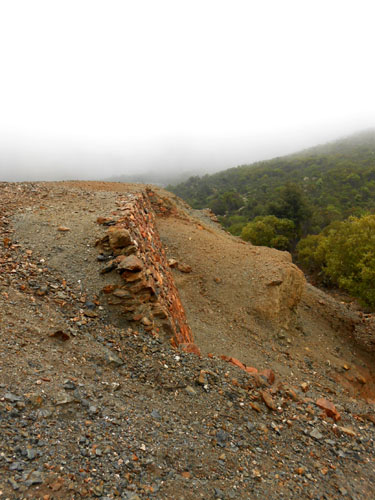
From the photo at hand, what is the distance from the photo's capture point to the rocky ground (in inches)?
134

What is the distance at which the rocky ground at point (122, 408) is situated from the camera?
3416 millimetres

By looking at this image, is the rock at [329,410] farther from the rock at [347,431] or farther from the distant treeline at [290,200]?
the distant treeline at [290,200]

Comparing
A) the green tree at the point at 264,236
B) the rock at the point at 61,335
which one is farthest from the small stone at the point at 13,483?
the green tree at the point at 264,236

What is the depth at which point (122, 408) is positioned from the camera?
439 cm

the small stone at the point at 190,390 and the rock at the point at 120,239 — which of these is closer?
the small stone at the point at 190,390

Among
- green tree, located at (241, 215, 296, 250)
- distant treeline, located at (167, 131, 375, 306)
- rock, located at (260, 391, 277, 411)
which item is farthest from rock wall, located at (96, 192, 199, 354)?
green tree, located at (241, 215, 296, 250)

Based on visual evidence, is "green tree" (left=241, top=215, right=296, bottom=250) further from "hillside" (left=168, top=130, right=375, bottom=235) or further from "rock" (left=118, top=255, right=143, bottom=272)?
"rock" (left=118, top=255, right=143, bottom=272)

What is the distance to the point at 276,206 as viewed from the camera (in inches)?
1561

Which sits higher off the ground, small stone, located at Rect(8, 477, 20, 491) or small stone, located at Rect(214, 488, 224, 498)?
small stone, located at Rect(8, 477, 20, 491)

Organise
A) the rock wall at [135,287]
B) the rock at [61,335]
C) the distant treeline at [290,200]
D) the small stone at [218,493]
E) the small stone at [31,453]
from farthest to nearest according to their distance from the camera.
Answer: the distant treeline at [290,200] → the rock wall at [135,287] → the rock at [61,335] → the small stone at [218,493] → the small stone at [31,453]

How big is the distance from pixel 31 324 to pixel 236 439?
4.00 meters

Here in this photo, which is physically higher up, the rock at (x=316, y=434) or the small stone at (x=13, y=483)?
the small stone at (x=13, y=483)

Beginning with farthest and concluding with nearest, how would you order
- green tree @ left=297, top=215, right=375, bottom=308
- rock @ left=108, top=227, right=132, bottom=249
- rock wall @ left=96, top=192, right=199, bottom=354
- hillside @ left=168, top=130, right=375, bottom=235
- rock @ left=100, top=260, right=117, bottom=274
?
hillside @ left=168, top=130, right=375, bottom=235 < green tree @ left=297, top=215, right=375, bottom=308 < rock @ left=108, top=227, right=132, bottom=249 < rock @ left=100, top=260, right=117, bottom=274 < rock wall @ left=96, top=192, right=199, bottom=354

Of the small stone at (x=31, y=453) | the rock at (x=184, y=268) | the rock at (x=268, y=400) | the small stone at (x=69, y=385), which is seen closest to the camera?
the small stone at (x=31, y=453)
